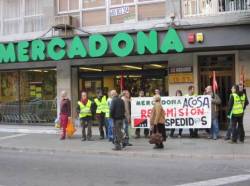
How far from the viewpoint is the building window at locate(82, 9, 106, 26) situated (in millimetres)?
20094

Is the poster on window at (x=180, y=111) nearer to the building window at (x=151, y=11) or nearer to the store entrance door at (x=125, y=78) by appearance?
the store entrance door at (x=125, y=78)

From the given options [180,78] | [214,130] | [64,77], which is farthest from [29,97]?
[214,130]

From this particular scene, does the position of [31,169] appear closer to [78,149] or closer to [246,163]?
[78,149]

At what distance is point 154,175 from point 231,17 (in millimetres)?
8883

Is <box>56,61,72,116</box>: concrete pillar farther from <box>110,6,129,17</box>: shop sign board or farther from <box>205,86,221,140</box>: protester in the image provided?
<box>205,86,221,140</box>: protester

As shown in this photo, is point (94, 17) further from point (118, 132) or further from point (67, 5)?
point (118, 132)

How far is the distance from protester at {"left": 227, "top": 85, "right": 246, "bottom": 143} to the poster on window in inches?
50.9

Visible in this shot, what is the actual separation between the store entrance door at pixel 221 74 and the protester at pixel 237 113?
3.01 m

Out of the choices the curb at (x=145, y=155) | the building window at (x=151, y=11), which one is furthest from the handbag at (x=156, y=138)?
the building window at (x=151, y=11)

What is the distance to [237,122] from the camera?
14922 millimetres

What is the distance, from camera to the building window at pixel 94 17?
2009 cm

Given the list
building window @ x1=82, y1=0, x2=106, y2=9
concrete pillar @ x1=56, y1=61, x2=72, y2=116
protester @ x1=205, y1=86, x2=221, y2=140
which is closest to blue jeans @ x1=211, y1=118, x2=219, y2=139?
protester @ x1=205, y1=86, x2=221, y2=140

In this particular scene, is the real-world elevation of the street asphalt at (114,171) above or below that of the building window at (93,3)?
below

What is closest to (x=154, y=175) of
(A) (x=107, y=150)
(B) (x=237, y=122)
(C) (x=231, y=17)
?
(A) (x=107, y=150)
